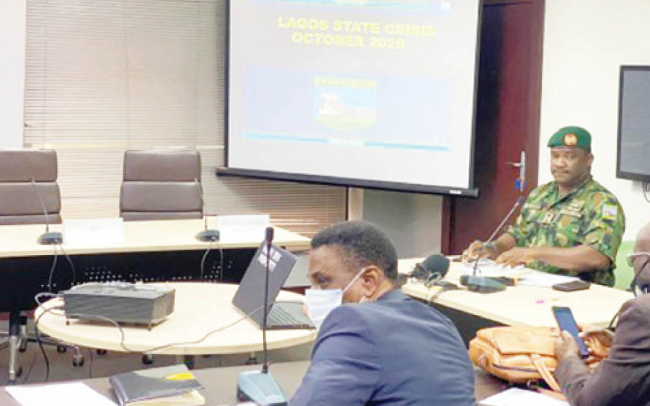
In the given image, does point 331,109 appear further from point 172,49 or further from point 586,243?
point 586,243

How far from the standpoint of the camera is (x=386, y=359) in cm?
211

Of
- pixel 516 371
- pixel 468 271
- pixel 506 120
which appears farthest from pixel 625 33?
pixel 516 371

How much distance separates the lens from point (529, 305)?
395 centimetres

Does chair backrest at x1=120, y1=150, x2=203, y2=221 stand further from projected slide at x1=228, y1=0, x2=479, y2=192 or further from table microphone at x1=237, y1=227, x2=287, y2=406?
table microphone at x1=237, y1=227, x2=287, y2=406

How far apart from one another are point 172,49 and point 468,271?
3106mm

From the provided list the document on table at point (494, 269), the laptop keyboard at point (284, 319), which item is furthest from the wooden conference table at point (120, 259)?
the laptop keyboard at point (284, 319)

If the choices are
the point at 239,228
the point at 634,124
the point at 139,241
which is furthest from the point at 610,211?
the point at 139,241

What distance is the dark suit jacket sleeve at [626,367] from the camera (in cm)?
249

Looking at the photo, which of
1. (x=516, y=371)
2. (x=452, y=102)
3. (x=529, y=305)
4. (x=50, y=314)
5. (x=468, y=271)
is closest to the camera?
(x=516, y=371)

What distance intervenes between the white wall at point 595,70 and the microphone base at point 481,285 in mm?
1696

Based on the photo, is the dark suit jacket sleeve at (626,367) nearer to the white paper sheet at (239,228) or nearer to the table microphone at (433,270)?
the table microphone at (433,270)

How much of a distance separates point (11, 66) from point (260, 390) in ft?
14.2

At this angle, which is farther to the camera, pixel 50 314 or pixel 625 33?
pixel 625 33

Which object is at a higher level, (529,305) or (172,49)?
(172,49)
